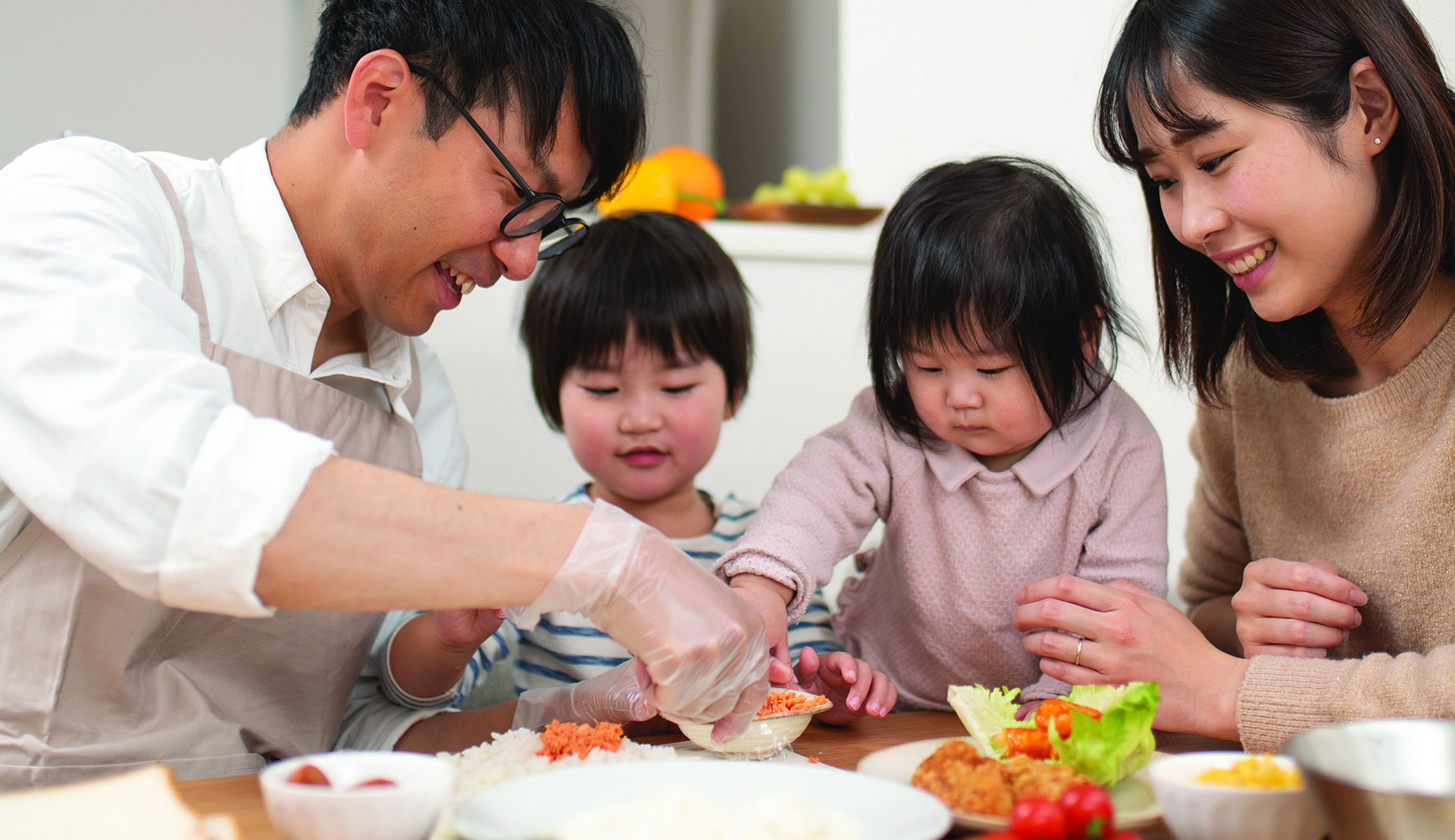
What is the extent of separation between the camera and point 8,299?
2.56 feet

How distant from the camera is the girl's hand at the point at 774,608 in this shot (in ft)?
3.57

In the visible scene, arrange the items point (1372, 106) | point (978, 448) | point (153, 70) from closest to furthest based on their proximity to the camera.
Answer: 1. point (1372, 106)
2. point (978, 448)
3. point (153, 70)

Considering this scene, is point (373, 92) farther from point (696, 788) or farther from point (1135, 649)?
point (1135, 649)

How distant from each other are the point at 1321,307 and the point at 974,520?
18.4 inches

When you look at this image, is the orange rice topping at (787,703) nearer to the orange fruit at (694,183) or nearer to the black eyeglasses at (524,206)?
the black eyeglasses at (524,206)

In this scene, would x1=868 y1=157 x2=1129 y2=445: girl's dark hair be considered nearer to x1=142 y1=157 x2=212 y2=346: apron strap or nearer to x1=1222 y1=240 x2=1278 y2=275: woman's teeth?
x1=1222 y1=240 x2=1278 y2=275: woman's teeth

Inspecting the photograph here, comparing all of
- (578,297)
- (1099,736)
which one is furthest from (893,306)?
(1099,736)

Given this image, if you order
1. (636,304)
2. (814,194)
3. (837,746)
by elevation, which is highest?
(814,194)

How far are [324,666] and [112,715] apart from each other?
0.72 ft

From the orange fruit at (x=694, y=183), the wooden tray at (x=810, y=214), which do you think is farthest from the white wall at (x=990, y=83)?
the orange fruit at (x=694, y=183)

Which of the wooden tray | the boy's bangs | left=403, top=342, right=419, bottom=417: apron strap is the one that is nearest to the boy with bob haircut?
the boy's bangs

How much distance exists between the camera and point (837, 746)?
41.6 inches

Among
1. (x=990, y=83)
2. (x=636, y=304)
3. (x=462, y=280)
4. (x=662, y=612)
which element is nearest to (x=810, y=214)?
(x=990, y=83)

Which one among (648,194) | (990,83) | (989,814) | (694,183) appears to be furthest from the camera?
(990,83)
